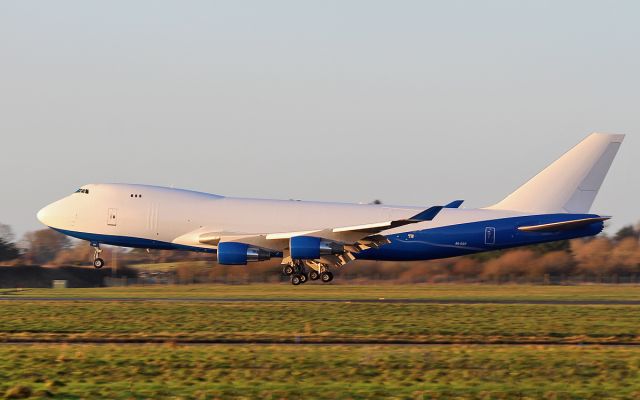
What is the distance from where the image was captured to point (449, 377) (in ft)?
55.9

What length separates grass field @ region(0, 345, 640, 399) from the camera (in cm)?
1512

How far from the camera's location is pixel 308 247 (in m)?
45.2

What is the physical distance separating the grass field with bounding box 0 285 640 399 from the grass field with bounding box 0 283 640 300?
6.19 m

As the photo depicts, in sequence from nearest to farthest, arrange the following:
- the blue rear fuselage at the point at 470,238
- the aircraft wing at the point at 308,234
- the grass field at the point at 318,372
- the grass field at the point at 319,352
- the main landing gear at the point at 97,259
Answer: the grass field at the point at 318,372 → the grass field at the point at 319,352 → the aircraft wing at the point at 308,234 → the main landing gear at the point at 97,259 → the blue rear fuselage at the point at 470,238

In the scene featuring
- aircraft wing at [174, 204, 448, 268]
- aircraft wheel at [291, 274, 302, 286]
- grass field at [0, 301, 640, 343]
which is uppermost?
aircraft wing at [174, 204, 448, 268]

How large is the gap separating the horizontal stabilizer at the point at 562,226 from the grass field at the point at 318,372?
84.7 ft

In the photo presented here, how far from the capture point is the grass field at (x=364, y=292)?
43500mm

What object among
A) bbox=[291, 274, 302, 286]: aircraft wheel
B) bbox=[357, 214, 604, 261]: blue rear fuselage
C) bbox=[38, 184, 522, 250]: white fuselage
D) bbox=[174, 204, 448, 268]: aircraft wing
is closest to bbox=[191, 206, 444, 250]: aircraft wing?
bbox=[174, 204, 448, 268]: aircraft wing

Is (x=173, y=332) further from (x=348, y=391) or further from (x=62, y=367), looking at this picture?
(x=348, y=391)

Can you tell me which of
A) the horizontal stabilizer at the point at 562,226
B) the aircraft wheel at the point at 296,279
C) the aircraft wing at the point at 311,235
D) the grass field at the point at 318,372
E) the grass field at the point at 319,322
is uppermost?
the horizontal stabilizer at the point at 562,226

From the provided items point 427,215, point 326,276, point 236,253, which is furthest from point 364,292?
point 236,253

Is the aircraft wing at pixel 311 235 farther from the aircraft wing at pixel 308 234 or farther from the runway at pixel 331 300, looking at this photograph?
the runway at pixel 331 300

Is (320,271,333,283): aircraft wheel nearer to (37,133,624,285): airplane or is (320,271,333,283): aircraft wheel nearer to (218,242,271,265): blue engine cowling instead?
(37,133,624,285): airplane


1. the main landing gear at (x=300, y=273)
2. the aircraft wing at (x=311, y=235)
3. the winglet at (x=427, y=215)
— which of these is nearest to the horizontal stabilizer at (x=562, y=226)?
the aircraft wing at (x=311, y=235)
